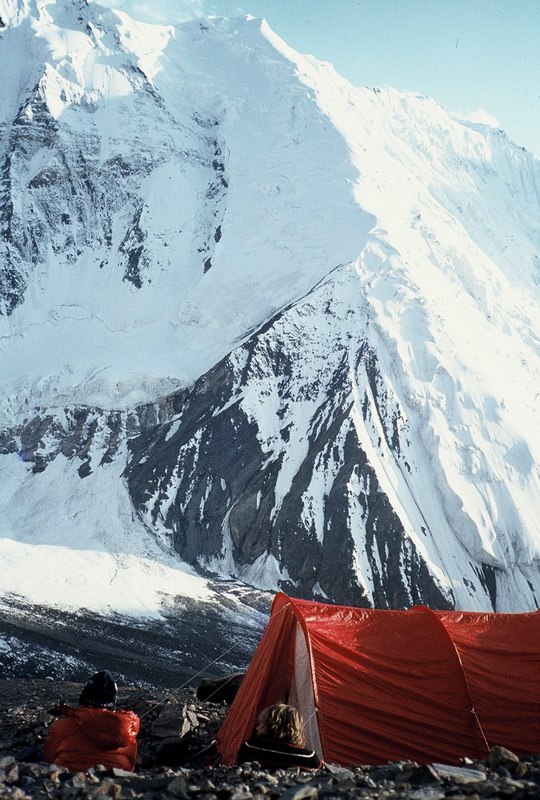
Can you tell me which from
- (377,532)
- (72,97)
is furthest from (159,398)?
(72,97)

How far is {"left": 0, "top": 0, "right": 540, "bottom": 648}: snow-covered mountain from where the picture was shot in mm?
48625

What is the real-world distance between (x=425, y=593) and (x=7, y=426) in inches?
1541

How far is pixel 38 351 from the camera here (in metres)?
72.6

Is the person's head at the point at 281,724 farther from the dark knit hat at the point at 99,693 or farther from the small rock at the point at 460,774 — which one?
the dark knit hat at the point at 99,693

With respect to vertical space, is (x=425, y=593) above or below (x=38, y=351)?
below

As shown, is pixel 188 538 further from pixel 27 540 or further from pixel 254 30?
pixel 254 30

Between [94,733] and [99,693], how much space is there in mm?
509

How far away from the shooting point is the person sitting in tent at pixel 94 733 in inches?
328

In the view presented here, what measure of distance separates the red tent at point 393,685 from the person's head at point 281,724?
124 inches

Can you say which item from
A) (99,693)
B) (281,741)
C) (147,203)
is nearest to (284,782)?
(281,741)

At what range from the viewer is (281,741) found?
788 cm

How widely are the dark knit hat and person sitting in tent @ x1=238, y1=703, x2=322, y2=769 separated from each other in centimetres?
176

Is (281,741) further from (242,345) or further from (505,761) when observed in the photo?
(242,345)

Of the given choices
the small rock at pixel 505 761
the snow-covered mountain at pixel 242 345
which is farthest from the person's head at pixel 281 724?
the snow-covered mountain at pixel 242 345
